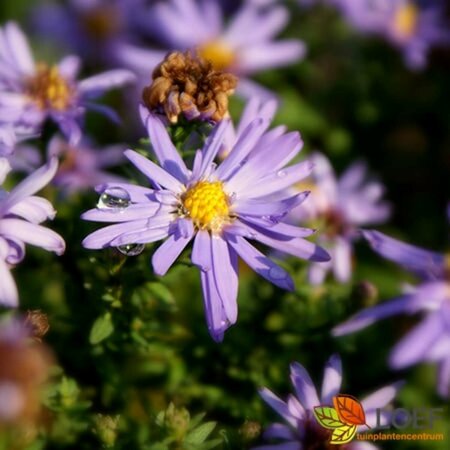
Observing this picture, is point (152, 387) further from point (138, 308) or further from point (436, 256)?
point (436, 256)

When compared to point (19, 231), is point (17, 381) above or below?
above

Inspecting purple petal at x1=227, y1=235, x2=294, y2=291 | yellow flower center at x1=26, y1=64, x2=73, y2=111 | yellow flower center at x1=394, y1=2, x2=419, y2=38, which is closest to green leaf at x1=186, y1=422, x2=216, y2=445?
purple petal at x1=227, y1=235, x2=294, y2=291

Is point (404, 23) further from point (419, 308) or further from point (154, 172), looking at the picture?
point (154, 172)

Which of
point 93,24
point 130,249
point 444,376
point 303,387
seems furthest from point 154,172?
point 93,24

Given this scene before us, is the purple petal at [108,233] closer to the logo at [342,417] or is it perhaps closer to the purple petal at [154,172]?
the purple petal at [154,172]

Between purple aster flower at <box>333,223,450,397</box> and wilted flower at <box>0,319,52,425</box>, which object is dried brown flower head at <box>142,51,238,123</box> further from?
wilted flower at <box>0,319,52,425</box>

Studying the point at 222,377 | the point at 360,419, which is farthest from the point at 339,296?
the point at 360,419
